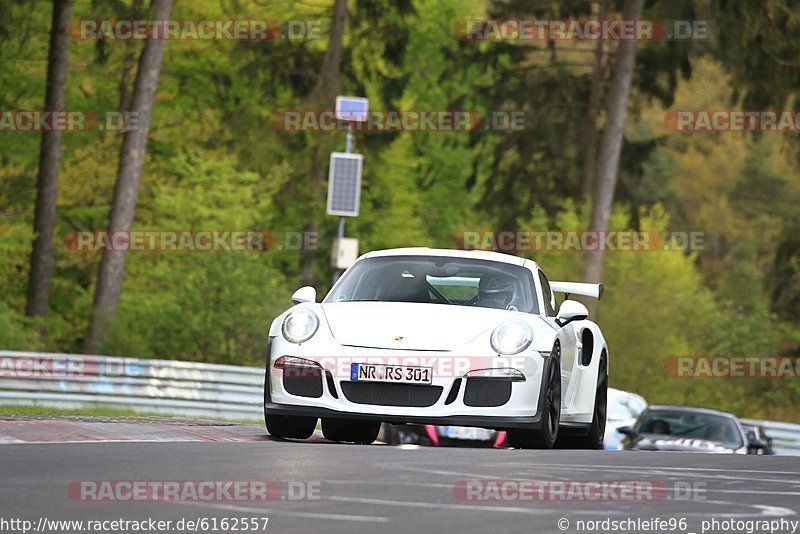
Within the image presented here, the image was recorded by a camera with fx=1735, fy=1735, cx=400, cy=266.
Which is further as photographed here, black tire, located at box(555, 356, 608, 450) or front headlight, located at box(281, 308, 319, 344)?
black tire, located at box(555, 356, 608, 450)

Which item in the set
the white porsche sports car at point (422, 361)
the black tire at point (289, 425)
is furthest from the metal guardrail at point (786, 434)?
the black tire at point (289, 425)

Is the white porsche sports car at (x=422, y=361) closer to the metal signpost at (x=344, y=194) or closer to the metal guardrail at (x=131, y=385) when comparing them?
the metal guardrail at (x=131, y=385)

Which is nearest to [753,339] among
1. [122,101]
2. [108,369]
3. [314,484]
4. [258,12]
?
[258,12]

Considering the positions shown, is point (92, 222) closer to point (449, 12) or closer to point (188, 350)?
point (188, 350)

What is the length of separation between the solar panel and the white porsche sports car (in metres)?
12.7

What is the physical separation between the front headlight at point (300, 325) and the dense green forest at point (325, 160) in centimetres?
1706

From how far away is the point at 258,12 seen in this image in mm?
45000

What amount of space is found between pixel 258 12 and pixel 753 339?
17591mm

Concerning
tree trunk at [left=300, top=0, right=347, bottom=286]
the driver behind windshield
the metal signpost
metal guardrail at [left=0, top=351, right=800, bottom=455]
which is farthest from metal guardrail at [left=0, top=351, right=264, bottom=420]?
tree trunk at [left=300, top=0, right=347, bottom=286]

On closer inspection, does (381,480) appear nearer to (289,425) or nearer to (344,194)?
(289,425)

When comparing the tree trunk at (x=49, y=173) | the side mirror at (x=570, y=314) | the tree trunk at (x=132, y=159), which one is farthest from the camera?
the tree trunk at (x=49, y=173)

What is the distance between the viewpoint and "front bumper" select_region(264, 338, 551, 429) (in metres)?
11.5

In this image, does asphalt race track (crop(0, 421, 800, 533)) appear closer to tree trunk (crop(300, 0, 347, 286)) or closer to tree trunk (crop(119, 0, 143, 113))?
tree trunk (crop(119, 0, 143, 113))

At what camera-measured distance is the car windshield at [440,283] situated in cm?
1289
